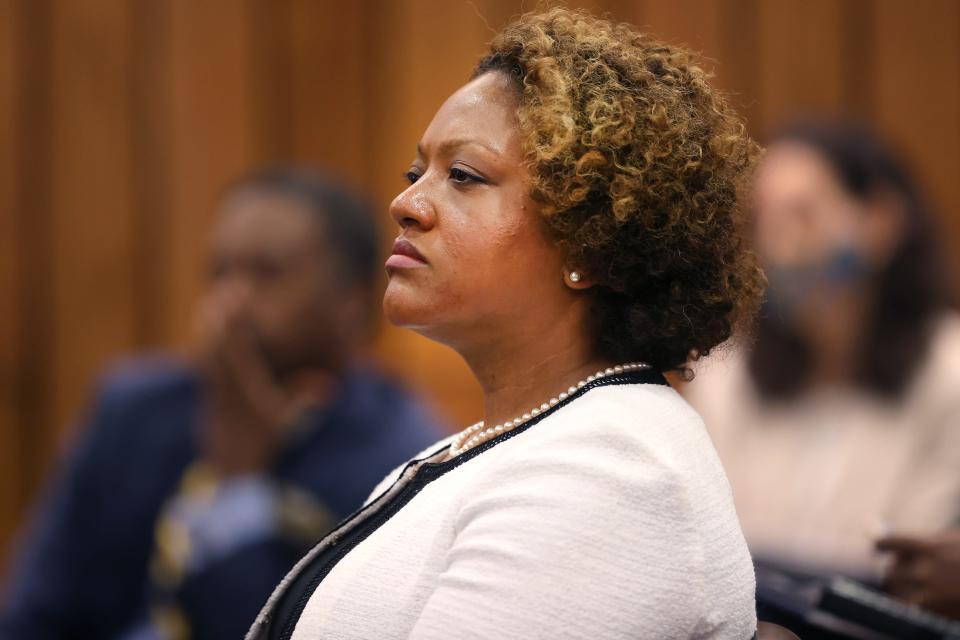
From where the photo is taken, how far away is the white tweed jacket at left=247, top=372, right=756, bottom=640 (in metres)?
0.95

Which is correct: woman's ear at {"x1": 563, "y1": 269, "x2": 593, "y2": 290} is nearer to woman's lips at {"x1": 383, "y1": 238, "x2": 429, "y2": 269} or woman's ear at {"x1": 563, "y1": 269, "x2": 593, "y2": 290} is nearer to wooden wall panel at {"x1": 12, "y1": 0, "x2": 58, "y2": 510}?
woman's lips at {"x1": 383, "y1": 238, "x2": 429, "y2": 269}

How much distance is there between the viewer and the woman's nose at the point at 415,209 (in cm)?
111

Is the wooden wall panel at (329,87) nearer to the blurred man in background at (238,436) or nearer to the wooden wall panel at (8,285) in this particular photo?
the wooden wall panel at (8,285)

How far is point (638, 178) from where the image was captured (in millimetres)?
1059

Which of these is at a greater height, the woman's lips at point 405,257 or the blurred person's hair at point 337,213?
the woman's lips at point 405,257

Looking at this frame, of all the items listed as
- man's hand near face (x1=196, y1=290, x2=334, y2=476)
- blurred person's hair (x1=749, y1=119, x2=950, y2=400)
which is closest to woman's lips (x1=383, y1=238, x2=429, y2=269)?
man's hand near face (x1=196, y1=290, x2=334, y2=476)

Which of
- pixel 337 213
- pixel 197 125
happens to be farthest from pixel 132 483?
pixel 197 125

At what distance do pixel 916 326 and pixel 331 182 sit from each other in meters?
1.33

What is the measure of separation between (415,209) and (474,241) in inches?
2.4

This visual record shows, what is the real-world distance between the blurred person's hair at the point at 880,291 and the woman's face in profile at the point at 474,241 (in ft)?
6.21

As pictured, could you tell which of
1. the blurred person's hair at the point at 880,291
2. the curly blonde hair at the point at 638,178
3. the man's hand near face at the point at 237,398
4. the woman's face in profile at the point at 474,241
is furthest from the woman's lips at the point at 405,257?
the blurred person's hair at the point at 880,291

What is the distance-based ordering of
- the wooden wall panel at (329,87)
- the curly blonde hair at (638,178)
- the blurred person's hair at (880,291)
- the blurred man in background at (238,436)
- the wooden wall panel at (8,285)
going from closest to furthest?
the curly blonde hair at (638,178)
the blurred man in background at (238,436)
the blurred person's hair at (880,291)
the wooden wall panel at (8,285)
the wooden wall panel at (329,87)

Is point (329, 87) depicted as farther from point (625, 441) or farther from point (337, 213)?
point (625, 441)

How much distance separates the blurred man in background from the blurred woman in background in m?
0.83
